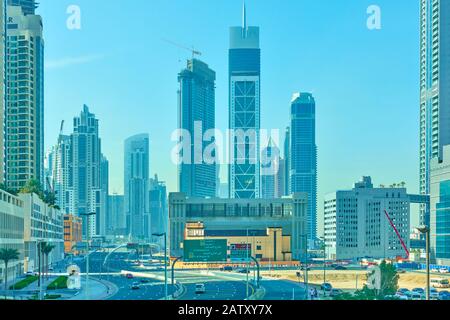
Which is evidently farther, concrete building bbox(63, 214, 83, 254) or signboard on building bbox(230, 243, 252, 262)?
concrete building bbox(63, 214, 83, 254)

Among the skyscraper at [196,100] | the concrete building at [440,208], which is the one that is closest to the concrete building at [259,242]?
the concrete building at [440,208]

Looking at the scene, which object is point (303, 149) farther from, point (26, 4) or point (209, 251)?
point (26, 4)

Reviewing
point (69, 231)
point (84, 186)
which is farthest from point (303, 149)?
point (69, 231)

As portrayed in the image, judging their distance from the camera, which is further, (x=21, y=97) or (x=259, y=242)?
(x=21, y=97)

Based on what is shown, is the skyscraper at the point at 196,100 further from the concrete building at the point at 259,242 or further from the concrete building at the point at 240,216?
the concrete building at the point at 240,216

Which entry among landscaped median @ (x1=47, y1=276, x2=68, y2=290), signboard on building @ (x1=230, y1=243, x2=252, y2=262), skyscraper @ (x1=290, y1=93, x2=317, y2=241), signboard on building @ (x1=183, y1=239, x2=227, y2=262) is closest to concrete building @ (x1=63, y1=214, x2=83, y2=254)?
signboard on building @ (x1=230, y1=243, x2=252, y2=262)

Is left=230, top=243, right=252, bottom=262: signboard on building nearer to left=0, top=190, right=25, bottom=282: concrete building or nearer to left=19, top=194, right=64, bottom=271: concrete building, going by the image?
left=19, top=194, right=64, bottom=271: concrete building

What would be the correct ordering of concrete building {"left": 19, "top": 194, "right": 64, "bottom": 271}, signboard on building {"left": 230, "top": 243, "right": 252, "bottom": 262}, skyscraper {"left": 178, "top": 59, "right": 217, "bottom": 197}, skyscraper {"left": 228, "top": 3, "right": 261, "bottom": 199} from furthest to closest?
signboard on building {"left": 230, "top": 243, "right": 252, "bottom": 262}, concrete building {"left": 19, "top": 194, "right": 64, "bottom": 271}, skyscraper {"left": 178, "top": 59, "right": 217, "bottom": 197}, skyscraper {"left": 228, "top": 3, "right": 261, "bottom": 199}
